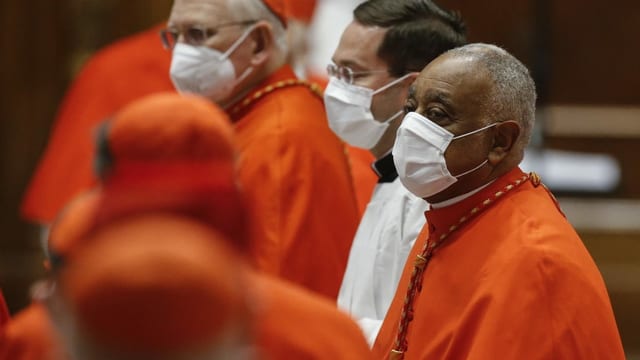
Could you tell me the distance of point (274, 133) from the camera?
14.0 feet

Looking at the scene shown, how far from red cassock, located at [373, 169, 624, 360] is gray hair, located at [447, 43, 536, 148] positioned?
0.13 meters

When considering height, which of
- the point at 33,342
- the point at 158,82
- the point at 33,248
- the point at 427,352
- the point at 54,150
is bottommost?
the point at 33,248

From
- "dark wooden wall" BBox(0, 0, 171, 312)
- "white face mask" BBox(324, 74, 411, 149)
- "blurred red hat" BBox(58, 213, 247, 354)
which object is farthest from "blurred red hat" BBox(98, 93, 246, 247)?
"dark wooden wall" BBox(0, 0, 171, 312)

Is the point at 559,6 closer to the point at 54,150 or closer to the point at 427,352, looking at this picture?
the point at 54,150

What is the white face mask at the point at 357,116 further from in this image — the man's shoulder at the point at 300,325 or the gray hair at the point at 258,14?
the man's shoulder at the point at 300,325

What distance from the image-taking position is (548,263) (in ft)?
9.99

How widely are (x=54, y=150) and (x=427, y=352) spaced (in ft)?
12.8

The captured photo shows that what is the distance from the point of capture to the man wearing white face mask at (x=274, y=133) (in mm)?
4160

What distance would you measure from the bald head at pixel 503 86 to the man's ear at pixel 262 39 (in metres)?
1.24

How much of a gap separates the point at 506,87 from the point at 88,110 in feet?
12.4

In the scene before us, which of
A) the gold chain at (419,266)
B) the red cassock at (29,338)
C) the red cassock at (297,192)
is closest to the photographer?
the red cassock at (29,338)

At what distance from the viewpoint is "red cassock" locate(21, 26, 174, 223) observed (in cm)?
656

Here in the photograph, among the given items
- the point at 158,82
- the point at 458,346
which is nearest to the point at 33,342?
the point at 458,346

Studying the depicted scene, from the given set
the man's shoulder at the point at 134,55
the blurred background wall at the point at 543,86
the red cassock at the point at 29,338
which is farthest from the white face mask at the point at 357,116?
the blurred background wall at the point at 543,86
